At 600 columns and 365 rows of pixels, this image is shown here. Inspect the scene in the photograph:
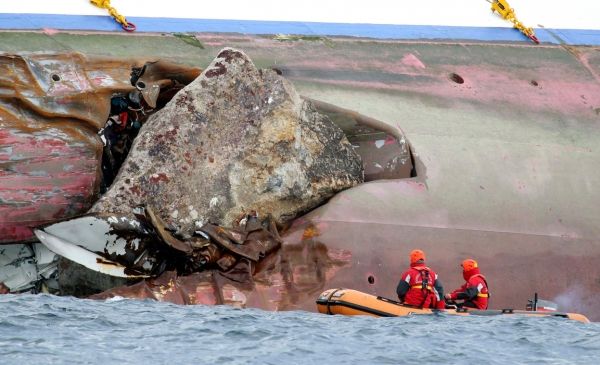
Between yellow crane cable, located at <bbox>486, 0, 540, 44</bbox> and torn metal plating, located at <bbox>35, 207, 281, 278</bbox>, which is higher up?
yellow crane cable, located at <bbox>486, 0, 540, 44</bbox>

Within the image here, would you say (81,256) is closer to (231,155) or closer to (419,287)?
(231,155)

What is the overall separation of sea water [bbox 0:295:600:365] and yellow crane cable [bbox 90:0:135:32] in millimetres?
4356

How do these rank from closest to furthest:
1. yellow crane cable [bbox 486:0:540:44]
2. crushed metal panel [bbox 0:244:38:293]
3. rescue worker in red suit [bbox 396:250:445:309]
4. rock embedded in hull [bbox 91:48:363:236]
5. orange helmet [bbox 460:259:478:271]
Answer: rescue worker in red suit [bbox 396:250:445:309], orange helmet [bbox 460:259:478:271], rock embedded in hull [bbox 91:48:363:236], crushed metal panel [bbox 0:244:38:293], yellow crane cable [bbox 486:0:540:44]

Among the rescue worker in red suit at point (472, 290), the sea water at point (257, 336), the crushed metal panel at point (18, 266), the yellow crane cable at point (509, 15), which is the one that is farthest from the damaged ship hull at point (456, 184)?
the crushed metal panel at point (18, 266)

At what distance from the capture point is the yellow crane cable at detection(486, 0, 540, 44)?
23.5m

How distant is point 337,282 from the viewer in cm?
1959

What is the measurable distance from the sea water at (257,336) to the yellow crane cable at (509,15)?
6135 mm

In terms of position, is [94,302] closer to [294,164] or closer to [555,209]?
[294,164]

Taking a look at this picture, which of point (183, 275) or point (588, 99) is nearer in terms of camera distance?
point (183, 275)

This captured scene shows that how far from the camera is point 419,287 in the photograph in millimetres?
18703

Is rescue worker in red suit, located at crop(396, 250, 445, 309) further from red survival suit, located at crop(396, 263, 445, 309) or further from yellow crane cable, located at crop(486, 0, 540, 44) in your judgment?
yellow crane cable, located at crop(486, 0, 540, 44)

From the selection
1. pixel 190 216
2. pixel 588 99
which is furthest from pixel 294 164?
pixel 588 99

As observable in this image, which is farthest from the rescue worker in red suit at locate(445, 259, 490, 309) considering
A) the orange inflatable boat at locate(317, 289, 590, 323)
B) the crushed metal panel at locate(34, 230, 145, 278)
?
the crushed metal panel at locate(34, 230, 145, 278)

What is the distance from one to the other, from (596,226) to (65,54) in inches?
299
